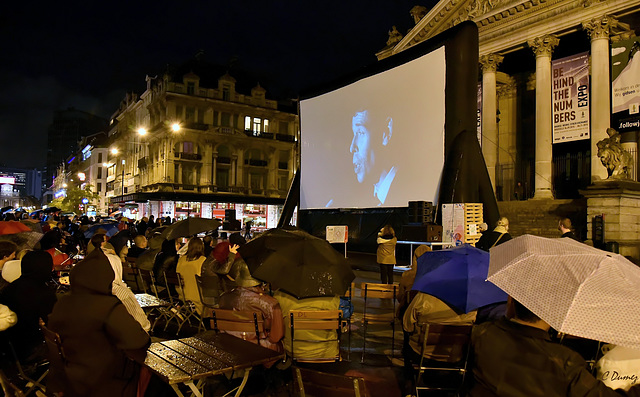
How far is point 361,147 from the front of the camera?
1939 cm

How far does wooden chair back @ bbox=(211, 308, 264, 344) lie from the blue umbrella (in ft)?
5.43

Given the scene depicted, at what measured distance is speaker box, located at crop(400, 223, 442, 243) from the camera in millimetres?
14348

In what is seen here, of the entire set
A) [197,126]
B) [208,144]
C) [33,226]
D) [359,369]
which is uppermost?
[197,126]

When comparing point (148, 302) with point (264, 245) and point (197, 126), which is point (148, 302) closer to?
point (264, 245)

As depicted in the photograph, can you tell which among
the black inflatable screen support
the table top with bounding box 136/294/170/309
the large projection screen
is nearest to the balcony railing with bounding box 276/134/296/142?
the large projection screen

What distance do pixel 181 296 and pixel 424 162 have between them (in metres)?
11.0

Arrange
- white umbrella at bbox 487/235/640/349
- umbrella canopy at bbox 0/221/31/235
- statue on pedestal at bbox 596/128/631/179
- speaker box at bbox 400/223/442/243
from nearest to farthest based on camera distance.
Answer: white umbrella at bbox 487/235/640/349
umbrella canopy at bbox 0/221/31/235
speaker box at bbox 400/223/442/243
statue on pedestal at bbox 596/128/631/179

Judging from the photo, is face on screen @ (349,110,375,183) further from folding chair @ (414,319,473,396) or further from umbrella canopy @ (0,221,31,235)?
folding chair @ (414,319,473,396)

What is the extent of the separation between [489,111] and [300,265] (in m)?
21.7

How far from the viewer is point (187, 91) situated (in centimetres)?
4931

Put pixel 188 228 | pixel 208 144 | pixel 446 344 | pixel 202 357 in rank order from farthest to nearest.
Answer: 1. pixel 208 144
2. pixel 188 228
3. pixel 446 344
4. pixel 202 357

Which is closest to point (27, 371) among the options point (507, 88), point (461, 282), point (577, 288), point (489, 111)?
point (461, 282)

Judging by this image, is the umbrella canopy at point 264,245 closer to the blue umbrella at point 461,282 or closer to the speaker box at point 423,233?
the blue umbrella at point 461,282

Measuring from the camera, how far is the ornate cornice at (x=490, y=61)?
24.2m
